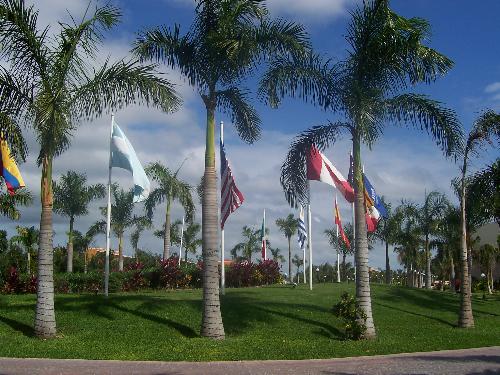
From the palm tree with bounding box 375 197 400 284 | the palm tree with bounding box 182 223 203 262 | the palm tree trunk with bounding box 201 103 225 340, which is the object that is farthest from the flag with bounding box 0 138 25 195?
the palm tree with bounding box 182 223 203 262

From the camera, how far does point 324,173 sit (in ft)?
66.4

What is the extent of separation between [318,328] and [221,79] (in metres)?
7.07

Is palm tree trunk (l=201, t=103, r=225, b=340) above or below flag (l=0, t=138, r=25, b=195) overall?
below

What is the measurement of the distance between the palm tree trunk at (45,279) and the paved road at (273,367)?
6.83 feet

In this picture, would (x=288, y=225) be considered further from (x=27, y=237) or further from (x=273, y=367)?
(x=273, y=367)

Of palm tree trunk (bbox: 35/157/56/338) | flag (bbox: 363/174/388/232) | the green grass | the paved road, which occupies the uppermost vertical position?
flag (bbox: 363/174/388/232)

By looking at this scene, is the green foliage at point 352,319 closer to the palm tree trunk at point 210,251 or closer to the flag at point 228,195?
the palm tree trunk at point 210,251

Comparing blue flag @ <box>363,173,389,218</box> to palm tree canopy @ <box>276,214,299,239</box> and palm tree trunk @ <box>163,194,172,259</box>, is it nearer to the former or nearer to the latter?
palm tree trunk @ <box>163,194,172,259</box>

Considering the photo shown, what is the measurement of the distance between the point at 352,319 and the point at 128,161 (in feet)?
28.3

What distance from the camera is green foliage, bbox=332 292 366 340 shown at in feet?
48.4

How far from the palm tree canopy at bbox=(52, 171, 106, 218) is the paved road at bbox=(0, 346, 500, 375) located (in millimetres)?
27268

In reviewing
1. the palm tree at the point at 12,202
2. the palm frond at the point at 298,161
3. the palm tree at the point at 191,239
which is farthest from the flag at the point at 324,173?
the palm tree at the point at 191,239

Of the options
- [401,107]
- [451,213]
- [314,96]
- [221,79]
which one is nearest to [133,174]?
[221,79]

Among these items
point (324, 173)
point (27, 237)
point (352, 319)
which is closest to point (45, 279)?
point (352, 319)
